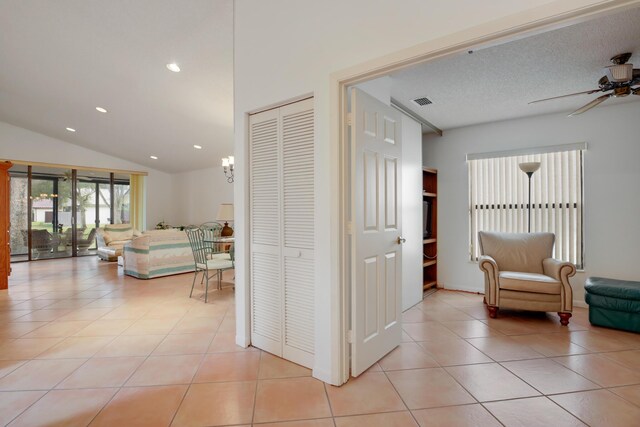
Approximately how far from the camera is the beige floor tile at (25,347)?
2606 mm

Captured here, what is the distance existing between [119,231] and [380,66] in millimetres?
8622

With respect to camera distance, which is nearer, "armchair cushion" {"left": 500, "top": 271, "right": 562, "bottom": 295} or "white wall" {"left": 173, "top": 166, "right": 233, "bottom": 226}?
"armchair cushion" {"left": 500, "top": 271, "right": 562, "bottom": 295}

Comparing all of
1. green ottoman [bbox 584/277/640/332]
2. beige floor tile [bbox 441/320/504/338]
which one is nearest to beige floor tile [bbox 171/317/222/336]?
beige floor tile [bbox 441/320/504/338]

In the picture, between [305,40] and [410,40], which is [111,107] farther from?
[410,40]

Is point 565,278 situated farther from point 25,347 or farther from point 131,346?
point 25,347

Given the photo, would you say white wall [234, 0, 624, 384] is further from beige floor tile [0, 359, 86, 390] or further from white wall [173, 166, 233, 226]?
white wall [173, 166, 233, 226]

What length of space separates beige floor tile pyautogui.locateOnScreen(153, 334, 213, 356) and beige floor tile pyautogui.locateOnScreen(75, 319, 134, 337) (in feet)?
2.08

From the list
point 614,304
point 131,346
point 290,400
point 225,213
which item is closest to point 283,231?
point 290,400

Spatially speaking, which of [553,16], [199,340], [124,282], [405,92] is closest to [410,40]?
[553,16]

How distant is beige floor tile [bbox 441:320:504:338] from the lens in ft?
10.0

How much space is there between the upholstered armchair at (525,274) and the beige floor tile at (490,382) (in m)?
1.32

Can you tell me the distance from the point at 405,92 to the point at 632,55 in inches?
73.7

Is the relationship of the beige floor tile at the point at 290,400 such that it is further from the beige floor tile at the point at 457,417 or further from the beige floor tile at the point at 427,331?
the beige floor tile at the point at 427,331

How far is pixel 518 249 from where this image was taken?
3.94m
